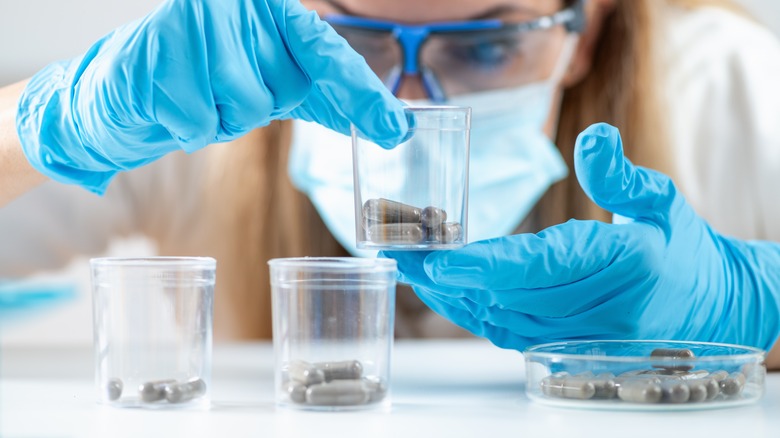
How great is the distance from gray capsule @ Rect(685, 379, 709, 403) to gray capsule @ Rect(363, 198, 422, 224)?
419 millimetres

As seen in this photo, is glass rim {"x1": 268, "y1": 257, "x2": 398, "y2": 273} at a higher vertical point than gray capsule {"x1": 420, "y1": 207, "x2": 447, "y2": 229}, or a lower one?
lower

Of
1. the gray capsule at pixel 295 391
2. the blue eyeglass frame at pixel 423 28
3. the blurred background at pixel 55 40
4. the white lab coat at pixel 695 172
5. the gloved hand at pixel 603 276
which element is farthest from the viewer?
the blurred background at pixel 55 40

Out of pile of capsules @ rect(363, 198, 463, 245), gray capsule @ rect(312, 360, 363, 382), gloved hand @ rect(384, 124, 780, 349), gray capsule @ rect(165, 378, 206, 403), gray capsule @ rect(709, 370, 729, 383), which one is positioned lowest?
gray capsule @ rect(165, 378, 206, 403)

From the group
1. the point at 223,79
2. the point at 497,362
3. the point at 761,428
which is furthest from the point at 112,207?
the point at 761,428

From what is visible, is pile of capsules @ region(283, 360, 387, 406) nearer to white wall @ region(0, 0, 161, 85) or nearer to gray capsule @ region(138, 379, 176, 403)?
gray capsule @ region(138, 379, 176, 403)

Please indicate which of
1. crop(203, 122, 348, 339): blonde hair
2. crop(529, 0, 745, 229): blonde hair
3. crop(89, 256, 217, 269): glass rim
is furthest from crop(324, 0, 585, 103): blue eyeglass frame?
crop(89, 256, 217, 269): glass rim

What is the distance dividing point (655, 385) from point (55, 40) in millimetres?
2501

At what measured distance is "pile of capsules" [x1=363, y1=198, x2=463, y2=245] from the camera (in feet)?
3.78

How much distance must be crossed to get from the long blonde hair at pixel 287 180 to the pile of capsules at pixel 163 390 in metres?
1.47

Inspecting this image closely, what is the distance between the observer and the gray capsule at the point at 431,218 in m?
1.16

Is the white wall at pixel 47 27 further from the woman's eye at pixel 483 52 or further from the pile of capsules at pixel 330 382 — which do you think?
Answer: the pile of capsules at pixel 330 382

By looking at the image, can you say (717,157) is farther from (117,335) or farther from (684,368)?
(117,335)

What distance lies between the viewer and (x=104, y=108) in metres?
1.15

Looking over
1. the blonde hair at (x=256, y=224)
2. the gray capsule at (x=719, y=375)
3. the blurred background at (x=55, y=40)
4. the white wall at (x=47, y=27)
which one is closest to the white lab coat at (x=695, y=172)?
the blonde hair at (x=256, y=224)
